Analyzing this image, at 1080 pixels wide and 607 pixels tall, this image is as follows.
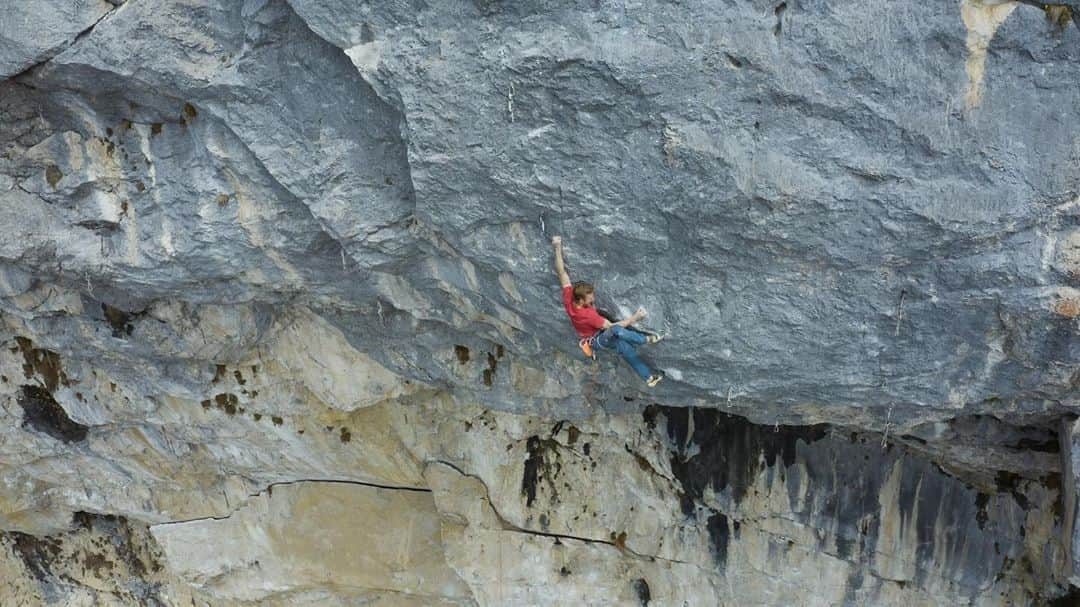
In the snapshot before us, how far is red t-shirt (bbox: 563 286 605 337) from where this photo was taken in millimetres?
Answer: 6004

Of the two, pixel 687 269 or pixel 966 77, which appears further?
pixel 687 269

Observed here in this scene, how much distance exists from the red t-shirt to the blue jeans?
0.08 metres

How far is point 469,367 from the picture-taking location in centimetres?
820

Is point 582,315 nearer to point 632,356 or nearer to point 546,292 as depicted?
point 546,292

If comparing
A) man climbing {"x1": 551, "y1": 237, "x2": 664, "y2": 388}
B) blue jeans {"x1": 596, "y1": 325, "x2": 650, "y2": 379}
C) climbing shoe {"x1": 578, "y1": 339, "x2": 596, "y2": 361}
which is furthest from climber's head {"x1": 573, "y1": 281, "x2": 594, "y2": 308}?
climbing shoe {"x1": 578, "y1": 339, "x2": 596, "y2": 361}

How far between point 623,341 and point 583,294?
1.49 feet

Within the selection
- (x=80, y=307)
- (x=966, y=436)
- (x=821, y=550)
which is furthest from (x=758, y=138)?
(x=80, y=307)

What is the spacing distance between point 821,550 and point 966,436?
6.53 feet

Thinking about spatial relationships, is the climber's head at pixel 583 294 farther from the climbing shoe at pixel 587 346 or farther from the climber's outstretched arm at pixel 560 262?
the climbing shoe at pixel 587 346

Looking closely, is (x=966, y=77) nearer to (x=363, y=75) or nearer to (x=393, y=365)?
(x=363, y=75)

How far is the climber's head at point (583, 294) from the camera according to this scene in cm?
593

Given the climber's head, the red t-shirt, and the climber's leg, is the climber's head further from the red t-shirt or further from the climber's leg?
the climber's leg

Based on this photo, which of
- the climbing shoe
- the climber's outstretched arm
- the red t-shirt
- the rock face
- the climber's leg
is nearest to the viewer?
the rock face

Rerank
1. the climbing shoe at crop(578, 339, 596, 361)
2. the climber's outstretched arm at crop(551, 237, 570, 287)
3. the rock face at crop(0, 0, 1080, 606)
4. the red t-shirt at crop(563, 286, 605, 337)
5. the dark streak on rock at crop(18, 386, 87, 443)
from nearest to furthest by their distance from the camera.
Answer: the rock face at crop(0, 0, 1080, 606) < the climber's outstretched arm at crop(551, 237, 570, 287) < the red t-shirt at crop(563, 286, 605, 337) < the climbing shoe at crop(578, 339, 596, 361) < the dark streak on rock at crop(18, 386, 87, 443)
